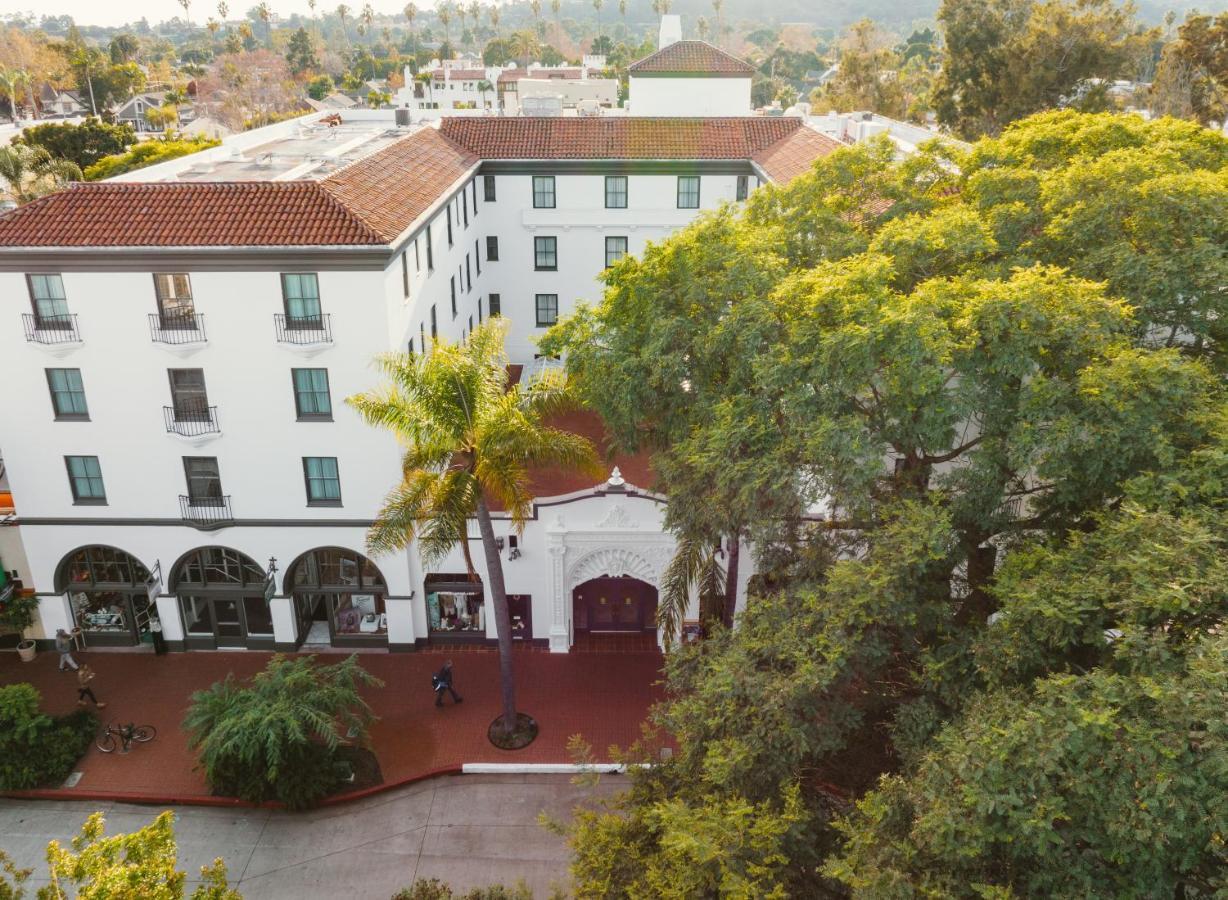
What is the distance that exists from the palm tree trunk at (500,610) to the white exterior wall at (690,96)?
30821mm

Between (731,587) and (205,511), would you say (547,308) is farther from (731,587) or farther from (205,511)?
(731,587)

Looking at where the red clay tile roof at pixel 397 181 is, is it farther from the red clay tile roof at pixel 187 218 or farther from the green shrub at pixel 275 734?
the green shrub at pixel 275 734

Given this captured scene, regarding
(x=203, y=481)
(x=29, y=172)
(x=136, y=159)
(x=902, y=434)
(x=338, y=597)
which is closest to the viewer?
(x=902, y=434)

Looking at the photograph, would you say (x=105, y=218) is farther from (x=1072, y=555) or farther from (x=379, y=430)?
(x=1072, y=555)

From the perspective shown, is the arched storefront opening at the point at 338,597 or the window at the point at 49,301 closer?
the window at the point at 49,301

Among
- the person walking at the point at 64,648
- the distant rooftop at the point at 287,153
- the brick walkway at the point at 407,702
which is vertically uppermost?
the distant rooftop at the point at 287,153

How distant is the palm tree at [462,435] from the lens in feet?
62.6

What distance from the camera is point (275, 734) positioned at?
20156 millimetres

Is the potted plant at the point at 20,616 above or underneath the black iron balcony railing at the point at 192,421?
underneath

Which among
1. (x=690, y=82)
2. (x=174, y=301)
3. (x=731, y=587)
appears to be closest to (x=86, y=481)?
(x=174, y=301)

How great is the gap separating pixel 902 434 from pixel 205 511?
19361 millimetres

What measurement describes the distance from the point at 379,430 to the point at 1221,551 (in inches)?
746

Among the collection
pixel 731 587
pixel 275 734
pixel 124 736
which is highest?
pixel 731 587

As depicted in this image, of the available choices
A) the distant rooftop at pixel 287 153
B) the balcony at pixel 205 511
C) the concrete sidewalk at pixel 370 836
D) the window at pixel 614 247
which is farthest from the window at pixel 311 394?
the window at pixel 614 247
